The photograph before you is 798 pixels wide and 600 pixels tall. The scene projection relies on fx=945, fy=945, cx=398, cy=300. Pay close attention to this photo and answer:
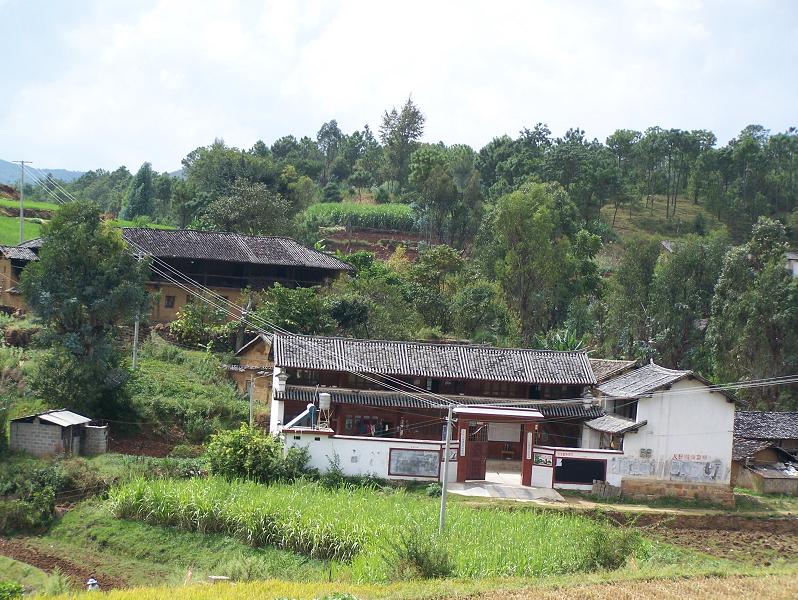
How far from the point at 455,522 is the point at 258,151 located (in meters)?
66.0

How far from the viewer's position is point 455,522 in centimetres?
2189

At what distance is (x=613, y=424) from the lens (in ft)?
99.0

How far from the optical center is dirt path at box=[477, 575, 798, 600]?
16188 millimetres

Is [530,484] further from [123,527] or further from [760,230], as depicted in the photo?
[760,230]

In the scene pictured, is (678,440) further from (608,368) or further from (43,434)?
(43,434)

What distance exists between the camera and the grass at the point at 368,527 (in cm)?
1920

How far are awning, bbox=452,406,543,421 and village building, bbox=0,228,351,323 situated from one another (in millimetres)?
16740

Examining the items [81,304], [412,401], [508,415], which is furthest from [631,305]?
[81,304]

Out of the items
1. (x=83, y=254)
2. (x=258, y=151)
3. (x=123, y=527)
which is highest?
(x=258, y=151)

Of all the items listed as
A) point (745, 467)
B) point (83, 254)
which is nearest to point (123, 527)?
point (83, 254)

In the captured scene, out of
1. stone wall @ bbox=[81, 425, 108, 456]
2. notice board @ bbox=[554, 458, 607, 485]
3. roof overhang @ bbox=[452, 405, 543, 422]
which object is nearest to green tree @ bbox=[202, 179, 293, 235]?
roof overhang @ bbox=[452, 405, 543, 422]

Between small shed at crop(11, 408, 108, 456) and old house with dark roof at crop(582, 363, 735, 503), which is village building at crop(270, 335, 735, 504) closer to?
old house with dark roof at crop(582, 363, 735, 503)

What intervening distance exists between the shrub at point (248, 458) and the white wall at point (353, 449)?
41.2 inches

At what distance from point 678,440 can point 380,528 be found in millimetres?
12535
